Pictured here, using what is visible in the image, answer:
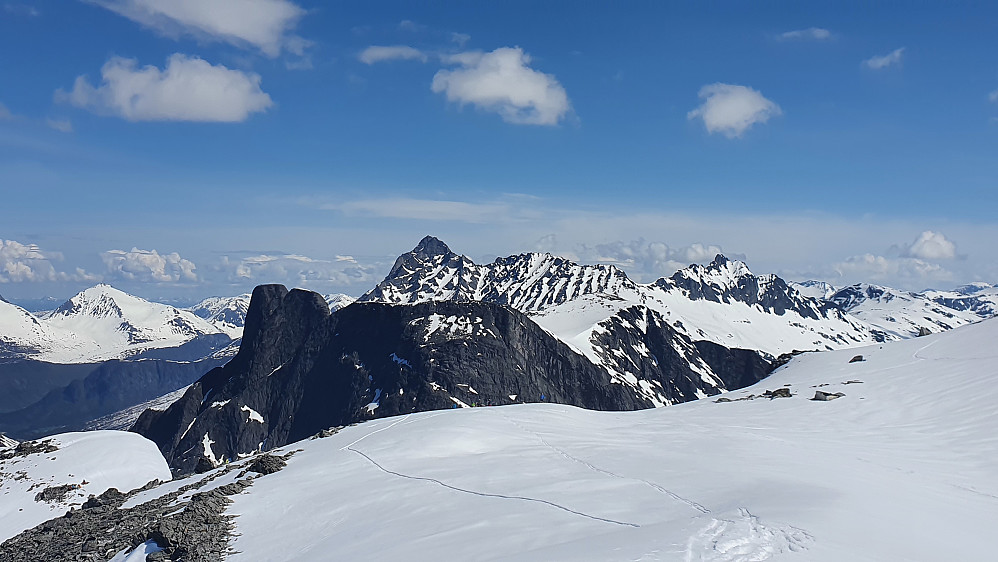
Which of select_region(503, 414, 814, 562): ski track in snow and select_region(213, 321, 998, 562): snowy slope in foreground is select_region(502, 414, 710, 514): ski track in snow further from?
select_region(503, 414, 814, 562): ski track in snow

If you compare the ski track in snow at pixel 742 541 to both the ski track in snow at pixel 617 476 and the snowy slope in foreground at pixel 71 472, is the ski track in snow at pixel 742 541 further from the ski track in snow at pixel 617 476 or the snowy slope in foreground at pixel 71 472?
the snowy slope in foreground at pixel 71 472

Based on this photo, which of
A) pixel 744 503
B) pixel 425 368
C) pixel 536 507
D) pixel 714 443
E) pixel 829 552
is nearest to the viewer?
pixel 829 552

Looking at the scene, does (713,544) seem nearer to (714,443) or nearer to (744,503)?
(744,503)

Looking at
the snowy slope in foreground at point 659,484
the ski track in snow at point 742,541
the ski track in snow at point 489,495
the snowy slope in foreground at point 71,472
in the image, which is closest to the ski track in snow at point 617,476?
the snowy slope in foreground at point 659,484

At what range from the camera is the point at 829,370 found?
58.9m

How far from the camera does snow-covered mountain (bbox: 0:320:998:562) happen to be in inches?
650

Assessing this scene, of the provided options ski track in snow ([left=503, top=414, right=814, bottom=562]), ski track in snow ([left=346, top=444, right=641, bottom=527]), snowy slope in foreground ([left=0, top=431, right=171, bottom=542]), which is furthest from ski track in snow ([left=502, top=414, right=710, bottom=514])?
snowy slope in foreground ([left=0, top=431, right=171, bottom=542])

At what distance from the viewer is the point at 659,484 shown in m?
23.2

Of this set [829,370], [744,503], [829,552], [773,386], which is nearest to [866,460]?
[744,503]

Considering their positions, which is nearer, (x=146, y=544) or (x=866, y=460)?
(x=146, y=544)

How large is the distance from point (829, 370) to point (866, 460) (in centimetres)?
3464

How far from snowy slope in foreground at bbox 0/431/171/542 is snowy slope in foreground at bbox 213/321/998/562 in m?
23.0

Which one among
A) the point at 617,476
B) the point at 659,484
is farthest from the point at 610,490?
the point at 617,476

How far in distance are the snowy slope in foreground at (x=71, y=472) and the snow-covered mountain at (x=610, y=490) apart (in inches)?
37.4
